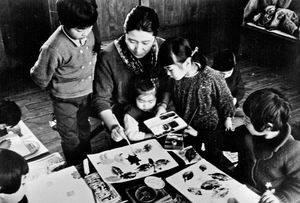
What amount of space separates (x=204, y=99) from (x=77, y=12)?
80cm

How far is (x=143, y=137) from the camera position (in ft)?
5.57

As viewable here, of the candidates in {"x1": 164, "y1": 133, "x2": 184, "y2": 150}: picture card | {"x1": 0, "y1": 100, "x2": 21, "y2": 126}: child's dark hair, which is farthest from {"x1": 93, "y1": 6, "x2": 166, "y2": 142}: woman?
{"x1": 0, "y1": 100, "x2": 21, "y2": 126}: child's dark hair

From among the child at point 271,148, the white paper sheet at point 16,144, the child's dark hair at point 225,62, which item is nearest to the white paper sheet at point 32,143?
the white paper sheet at point 16,144

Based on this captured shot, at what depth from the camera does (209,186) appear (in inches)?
55.0

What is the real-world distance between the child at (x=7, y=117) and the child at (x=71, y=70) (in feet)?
0.75

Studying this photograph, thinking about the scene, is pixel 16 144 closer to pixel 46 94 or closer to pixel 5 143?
pixel 5 143

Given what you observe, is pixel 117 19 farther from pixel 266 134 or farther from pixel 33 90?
pixel 266 134

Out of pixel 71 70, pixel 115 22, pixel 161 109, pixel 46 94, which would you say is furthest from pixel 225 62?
pixel 46 94

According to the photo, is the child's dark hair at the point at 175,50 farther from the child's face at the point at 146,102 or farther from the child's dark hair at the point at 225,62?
the child's dark hair at the point at 225,62

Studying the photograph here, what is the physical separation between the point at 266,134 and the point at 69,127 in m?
1.21

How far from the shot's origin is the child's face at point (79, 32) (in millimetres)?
1812

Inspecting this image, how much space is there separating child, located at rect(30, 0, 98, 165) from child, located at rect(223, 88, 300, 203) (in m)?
0.92

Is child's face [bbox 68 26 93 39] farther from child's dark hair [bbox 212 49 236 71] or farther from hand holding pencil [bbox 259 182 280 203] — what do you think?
hand holding pencil [bbox 259 182 280 203]

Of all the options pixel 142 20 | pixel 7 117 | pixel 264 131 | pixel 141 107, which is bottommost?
pixel 141 107
